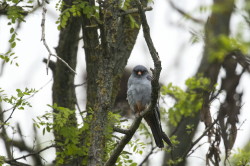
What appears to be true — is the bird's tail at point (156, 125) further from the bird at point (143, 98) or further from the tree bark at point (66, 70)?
the tree bark at point (66, 70)

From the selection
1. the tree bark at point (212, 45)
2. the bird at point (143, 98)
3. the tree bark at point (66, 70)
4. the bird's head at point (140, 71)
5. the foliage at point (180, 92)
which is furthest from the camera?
the tree bark at point (66, 70)

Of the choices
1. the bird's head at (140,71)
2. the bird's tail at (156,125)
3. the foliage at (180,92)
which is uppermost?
the bird's head at (140,71)

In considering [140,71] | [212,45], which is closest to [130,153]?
[140,71]

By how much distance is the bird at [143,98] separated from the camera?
6285 millimetres

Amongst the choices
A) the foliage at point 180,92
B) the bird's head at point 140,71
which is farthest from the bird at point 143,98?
the foliage at point 180,92

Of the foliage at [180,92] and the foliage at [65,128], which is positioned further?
the foliage at [180,92]

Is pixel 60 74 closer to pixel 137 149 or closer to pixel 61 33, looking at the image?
pixel 61 33

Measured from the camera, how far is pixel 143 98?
6.57 metres

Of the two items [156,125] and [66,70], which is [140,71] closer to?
[156,125]

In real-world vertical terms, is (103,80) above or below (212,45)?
above

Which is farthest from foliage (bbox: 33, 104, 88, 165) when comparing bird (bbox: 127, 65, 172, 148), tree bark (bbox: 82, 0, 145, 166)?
bird (bbox: 127, 65, 172, 148)

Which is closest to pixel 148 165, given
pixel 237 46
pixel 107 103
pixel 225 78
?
pixel 107 103

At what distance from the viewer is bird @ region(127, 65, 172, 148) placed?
6.28 metres

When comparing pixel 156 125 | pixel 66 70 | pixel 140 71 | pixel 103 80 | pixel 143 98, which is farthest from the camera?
pixel 66 70
